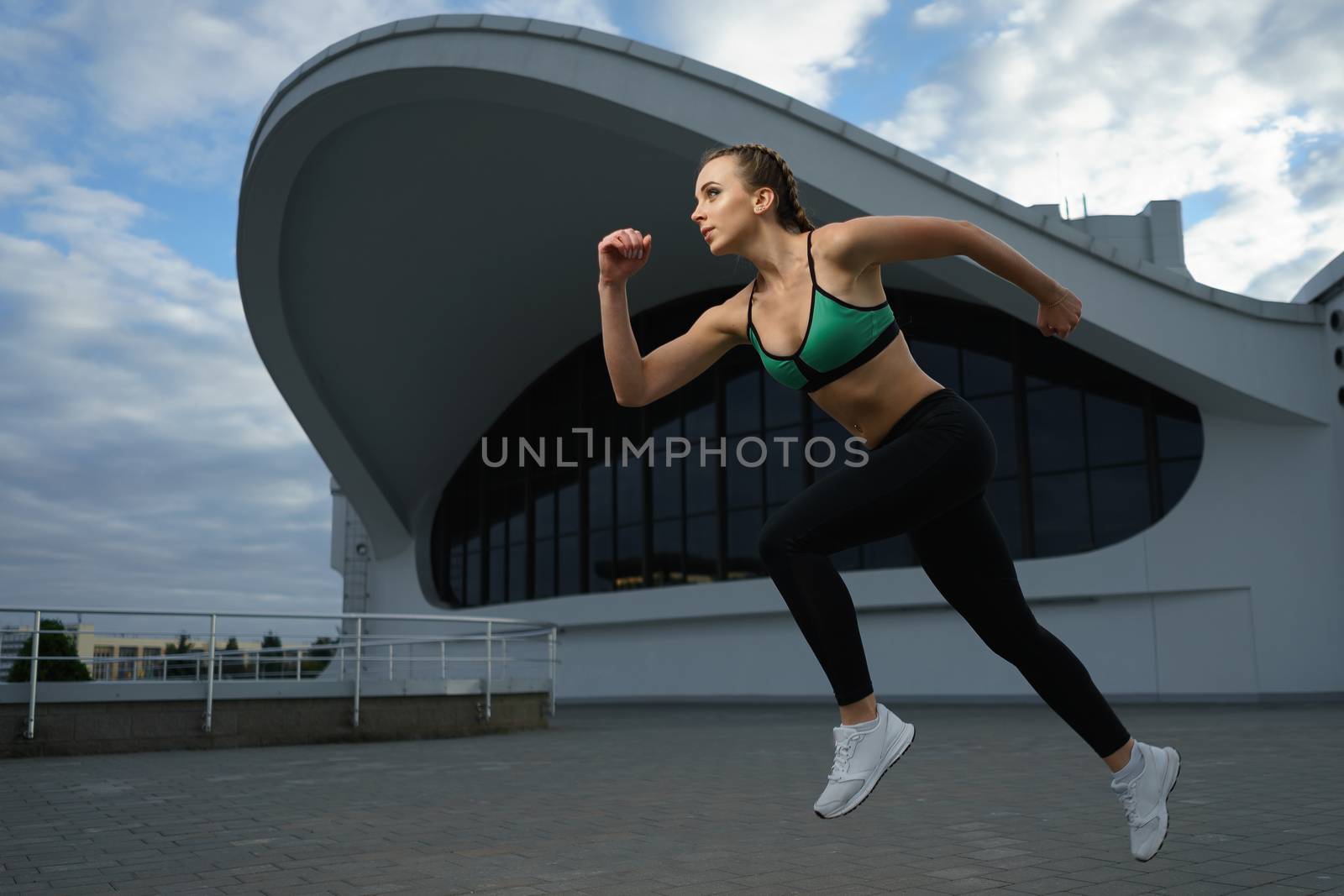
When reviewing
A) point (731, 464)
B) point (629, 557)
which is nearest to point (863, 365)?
point (731, 464)

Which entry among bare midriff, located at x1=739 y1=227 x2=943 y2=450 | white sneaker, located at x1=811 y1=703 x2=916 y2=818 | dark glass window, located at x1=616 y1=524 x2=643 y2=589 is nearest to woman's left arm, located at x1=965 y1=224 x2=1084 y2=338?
bare midriff, located at x1=739 y1=227 x2=943 y2=450

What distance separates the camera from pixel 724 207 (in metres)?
2.99

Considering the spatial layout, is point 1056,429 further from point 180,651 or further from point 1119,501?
point 180,651

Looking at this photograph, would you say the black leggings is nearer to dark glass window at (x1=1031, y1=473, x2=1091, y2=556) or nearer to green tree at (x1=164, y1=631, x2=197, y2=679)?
green tree at (x1=164, y1=631, x2=197, y2=679)

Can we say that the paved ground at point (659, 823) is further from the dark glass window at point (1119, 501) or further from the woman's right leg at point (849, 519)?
the dark glass window at point (1119, 501)

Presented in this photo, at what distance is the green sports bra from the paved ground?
2.18 meters

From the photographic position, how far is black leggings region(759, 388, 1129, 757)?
2.71m

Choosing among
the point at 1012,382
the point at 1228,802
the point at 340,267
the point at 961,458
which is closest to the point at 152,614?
the point at 1228,802

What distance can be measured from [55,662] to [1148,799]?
12.4m

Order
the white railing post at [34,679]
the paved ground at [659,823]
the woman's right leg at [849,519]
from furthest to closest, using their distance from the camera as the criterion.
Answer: the white railing post at [34,679], the paved ground at [659,823], the woman's right leg at [849,519]

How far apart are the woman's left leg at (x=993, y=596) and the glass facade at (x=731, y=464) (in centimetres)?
1594

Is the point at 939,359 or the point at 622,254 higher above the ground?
the point at 939,359

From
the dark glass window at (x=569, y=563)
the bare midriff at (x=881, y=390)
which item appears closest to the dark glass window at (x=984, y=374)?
the dark glass window at (x=569, y=563)

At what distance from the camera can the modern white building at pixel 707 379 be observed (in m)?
18.2
